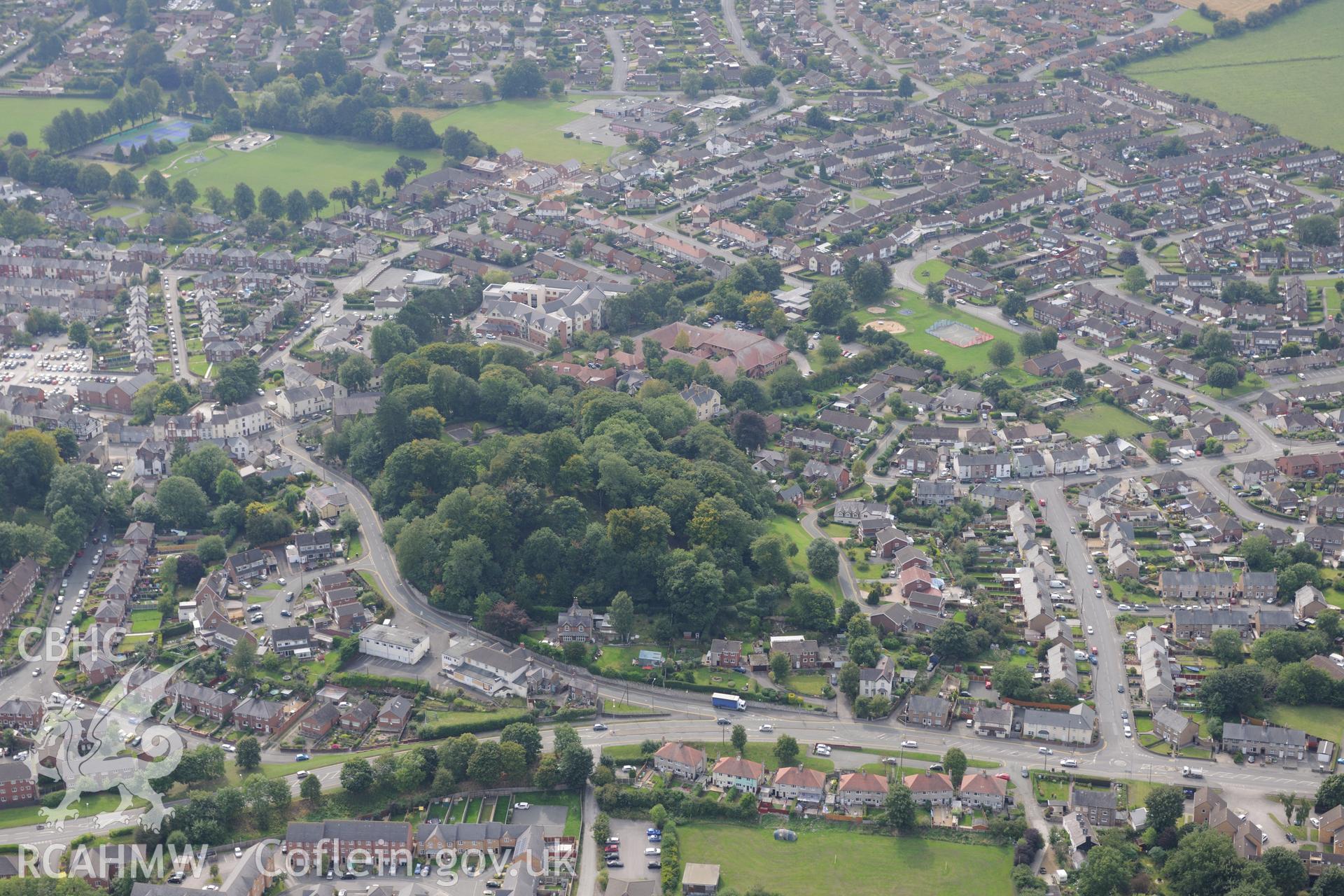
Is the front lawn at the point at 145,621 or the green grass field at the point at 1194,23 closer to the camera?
the front lawn at the point at 145,621

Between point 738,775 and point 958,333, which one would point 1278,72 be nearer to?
point 958,333

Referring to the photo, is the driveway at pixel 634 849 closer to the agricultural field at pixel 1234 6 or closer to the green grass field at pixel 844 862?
the green grass field at pixel 844 862

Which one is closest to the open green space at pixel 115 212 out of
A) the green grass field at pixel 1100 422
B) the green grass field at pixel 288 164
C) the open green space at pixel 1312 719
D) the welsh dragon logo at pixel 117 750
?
the green grass field at pixel 288 164

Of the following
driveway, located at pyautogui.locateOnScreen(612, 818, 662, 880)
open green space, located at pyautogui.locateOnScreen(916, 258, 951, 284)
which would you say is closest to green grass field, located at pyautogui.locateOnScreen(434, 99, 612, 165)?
open green space, located at pyautogui.locateOnScreen(916, 258, 951, 284)

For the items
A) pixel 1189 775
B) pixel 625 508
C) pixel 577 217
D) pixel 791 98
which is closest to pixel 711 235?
pixel 577 217

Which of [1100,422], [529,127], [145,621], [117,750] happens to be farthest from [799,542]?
[529,127]

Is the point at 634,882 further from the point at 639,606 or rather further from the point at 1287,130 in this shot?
the point at 1287,130

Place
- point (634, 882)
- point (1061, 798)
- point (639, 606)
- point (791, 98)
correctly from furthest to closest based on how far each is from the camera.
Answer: point (791, 98), point (639, 606), point (1061, 798), point (634, 882)
